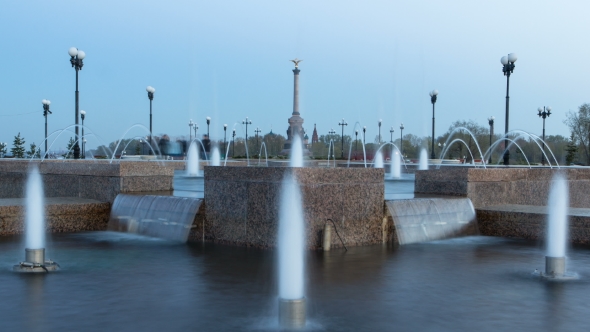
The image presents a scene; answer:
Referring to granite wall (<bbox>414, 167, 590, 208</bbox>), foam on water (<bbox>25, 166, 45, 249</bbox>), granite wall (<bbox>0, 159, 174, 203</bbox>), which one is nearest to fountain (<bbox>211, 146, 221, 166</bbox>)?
granite wall (<bbox>0, 159, 174, 203</bbox>)

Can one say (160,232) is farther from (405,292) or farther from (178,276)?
(405,292)

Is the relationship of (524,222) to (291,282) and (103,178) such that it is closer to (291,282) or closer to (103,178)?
(291,282)

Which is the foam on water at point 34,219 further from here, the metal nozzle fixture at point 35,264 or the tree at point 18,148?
the tree at point 18,148

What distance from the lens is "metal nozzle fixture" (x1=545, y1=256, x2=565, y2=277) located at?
770cm

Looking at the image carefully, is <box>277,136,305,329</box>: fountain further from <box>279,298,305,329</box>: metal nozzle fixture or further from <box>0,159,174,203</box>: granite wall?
<box>0,159,174,203</box>: granite wall

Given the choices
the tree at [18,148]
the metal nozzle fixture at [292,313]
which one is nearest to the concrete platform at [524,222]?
the metal nozzle fixture at [292,313]

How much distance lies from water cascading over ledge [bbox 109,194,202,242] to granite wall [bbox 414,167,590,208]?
4959 millimetres

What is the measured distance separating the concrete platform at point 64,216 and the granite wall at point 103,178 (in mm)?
466

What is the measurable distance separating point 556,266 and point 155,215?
21.9ft

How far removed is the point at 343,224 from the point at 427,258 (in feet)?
4.79

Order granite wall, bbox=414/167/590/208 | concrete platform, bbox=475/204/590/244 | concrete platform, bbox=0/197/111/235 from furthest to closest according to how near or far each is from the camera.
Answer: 1. granite wall, bbox=414/167/590/208
2. concrete platform, bbox=0/197/111/235
3. concrete platform, bbox=475/204/590/244

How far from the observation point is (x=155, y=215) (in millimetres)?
11289

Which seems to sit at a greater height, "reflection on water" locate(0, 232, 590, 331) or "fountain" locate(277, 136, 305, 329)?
"fountain" locate(277, 136, 305, 329)

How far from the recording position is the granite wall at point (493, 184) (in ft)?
40.6
